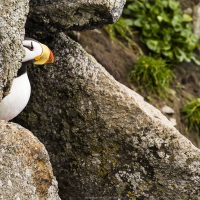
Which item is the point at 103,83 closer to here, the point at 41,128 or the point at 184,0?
the point at 41,128

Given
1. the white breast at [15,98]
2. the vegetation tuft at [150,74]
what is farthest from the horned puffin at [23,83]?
the vegetation tuft at [150,74]

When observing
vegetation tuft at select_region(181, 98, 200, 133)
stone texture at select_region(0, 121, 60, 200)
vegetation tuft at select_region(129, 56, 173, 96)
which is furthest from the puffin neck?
vegetation tuft at select_region(181, 98, 200, 133)

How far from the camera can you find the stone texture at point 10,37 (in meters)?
3.62

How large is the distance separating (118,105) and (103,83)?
17cm

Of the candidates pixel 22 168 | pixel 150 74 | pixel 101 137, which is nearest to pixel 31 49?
pixel 101 137

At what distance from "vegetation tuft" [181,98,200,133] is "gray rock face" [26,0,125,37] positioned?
2.25 metres

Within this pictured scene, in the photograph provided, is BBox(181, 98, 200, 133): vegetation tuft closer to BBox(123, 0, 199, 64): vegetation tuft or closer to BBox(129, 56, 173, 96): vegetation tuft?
BBox(129, 56, 173, 96): vegetation tuft

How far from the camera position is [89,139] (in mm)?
4605

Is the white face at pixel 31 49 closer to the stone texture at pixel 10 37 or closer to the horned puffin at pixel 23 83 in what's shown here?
the horned puffin at pixel 23 83

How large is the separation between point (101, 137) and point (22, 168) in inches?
40.9

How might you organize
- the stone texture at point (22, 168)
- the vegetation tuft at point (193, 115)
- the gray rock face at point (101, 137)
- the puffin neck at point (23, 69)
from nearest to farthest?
the stone texture at point (22, 168) → the puffin neck at point (23, 69) → the gray rock face at point (101, 137) → the vegetation tuft at point (193, 115)

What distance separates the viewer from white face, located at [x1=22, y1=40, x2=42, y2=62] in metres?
4.22

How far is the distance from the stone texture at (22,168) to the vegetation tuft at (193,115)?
2.97 meters

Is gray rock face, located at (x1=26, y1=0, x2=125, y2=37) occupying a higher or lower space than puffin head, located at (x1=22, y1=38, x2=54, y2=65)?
higher
